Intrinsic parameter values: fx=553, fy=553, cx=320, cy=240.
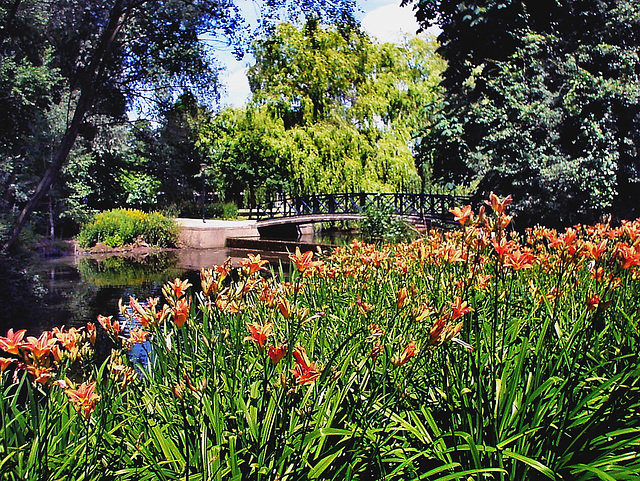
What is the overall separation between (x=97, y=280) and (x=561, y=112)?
356 inches

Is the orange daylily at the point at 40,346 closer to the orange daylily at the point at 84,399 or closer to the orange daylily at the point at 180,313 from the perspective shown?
the orange daylily at the point at 84,399

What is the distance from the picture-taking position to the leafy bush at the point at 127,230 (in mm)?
15281

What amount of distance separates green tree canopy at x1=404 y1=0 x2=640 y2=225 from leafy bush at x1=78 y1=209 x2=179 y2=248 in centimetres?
885

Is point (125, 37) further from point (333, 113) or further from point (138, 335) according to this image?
point (138, 335)

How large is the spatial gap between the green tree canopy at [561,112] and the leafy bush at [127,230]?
885cm

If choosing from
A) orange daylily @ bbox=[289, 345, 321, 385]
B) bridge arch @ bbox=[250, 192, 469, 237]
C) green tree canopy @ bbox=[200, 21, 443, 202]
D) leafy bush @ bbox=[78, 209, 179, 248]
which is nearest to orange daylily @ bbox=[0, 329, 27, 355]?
orange daylily @ bbox=[289, 345, 321, 385]

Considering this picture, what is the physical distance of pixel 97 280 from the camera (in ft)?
34.9

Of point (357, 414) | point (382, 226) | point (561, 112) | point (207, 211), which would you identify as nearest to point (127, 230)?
point (382, 226)

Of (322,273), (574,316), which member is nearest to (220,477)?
(322,273)

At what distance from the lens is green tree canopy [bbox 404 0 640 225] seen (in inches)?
364

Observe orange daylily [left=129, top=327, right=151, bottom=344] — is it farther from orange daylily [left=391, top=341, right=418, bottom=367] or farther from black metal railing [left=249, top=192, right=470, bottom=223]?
black metal railing [left=249, top=192, right=470, bottom=223]

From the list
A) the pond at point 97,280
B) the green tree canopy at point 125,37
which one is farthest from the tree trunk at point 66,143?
the pond at point 97,280

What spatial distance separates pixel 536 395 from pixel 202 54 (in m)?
9.35

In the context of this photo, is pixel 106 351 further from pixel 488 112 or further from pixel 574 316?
pixel 488 112
